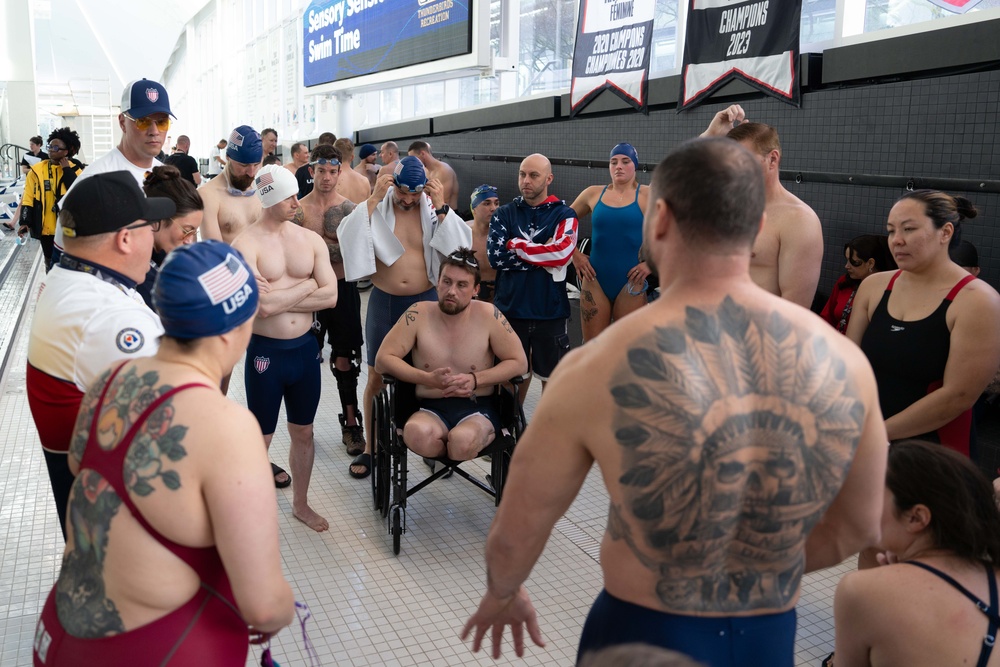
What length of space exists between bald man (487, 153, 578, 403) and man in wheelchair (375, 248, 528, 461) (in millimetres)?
832

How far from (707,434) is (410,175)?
3166mm

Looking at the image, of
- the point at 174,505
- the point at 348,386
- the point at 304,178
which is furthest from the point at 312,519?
the point at 304,178

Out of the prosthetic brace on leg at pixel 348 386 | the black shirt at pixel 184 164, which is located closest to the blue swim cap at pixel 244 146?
the prosthetic brace on leg at pixel 348 386

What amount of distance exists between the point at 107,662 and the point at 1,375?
5294 millimetres

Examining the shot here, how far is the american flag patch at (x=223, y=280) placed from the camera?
52.4 inches

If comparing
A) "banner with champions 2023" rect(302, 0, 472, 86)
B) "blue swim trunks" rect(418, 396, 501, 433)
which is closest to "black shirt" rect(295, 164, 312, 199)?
"banner with champions 2023" rect(302, 0, 472, 86)

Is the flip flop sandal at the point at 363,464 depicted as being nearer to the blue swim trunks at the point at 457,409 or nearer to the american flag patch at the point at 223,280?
the blue swim trunks at the point at 457,409

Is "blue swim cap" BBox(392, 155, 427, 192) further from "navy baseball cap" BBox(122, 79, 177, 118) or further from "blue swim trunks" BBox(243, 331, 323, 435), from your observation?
"navy baseball cap" BBox(122, 79, 177, 118)

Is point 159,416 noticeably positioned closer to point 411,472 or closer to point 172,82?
point 411,472

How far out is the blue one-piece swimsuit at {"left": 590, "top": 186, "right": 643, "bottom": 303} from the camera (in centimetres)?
473

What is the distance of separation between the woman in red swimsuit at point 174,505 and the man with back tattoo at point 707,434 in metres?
0.48

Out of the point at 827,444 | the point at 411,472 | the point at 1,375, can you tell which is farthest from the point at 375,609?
the point at 1,375

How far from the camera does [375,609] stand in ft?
9.57

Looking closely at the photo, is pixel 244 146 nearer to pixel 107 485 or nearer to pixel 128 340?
pixel 128 340
